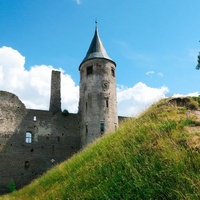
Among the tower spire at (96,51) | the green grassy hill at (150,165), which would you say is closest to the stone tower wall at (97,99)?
the tower spire at (96,51)

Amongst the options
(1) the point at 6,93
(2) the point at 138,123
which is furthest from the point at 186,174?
(1) the point at 6,93

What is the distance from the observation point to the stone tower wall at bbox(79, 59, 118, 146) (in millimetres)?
28078

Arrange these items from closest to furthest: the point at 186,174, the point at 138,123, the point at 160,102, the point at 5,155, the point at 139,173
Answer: the point at 186,174
the point at 139,173
the point at 138,123
the point at 160,102
the point at 5,155

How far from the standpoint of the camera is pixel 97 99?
28672mm

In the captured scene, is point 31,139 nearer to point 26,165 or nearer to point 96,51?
point 26,165

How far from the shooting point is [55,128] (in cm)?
2967

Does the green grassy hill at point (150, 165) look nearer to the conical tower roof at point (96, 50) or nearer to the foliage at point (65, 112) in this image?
the conical tower roof at point (96, 50)

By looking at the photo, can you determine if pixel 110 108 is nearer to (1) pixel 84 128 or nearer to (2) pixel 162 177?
(1) pixel 84 128

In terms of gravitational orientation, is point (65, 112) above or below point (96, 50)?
below

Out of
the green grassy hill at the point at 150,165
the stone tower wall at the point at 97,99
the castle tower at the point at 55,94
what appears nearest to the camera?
the green grassy hill at the point at 150,165

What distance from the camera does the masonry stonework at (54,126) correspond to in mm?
27719

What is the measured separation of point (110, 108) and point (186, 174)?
23.1 metres

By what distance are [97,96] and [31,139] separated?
7451 mm

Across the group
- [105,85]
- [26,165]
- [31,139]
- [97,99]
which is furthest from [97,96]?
[26,165]
